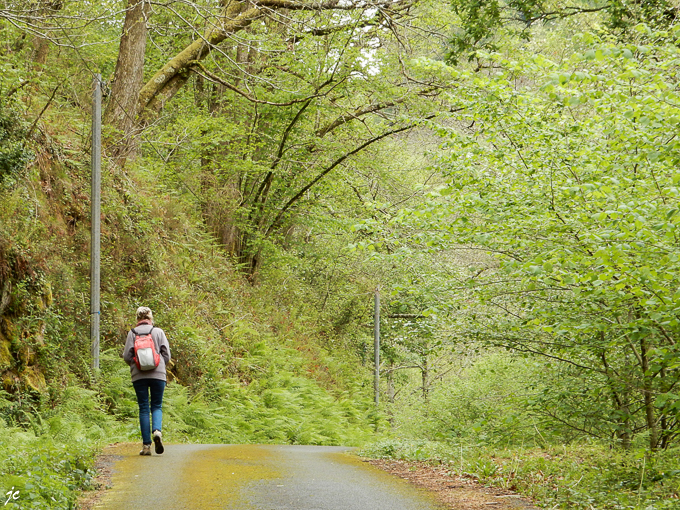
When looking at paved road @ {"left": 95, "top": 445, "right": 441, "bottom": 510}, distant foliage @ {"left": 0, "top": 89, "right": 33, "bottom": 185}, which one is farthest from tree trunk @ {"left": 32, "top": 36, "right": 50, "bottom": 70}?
paved road @ {"left": 95, "top": 445, "right": 441, "bottom": 510}

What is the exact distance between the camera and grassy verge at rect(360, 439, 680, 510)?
6570 mm

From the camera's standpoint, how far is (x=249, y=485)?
7.36 meters

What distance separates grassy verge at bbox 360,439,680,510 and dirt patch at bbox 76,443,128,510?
3.93 metres

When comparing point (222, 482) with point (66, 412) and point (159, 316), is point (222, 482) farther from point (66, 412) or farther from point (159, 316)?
point (159, 316)

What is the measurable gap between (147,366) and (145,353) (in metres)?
0.17

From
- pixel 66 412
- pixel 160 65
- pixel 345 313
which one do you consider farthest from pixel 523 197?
pixel 345 313

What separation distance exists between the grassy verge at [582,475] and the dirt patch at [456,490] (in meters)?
0.16

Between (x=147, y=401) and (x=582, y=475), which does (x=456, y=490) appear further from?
(x=147, y=401)

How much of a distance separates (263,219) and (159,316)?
10041mm

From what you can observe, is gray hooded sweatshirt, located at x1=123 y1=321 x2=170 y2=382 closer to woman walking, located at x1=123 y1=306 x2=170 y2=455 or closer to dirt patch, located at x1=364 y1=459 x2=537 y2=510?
woman walking, located at x1=123 y1=306 x2=170 y2=455

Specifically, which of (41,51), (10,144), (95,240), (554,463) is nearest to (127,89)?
(41,51)

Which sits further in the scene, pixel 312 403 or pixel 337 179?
pixel 337 179

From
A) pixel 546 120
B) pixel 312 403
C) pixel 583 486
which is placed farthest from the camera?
pixel 312 403

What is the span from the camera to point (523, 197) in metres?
8.46
